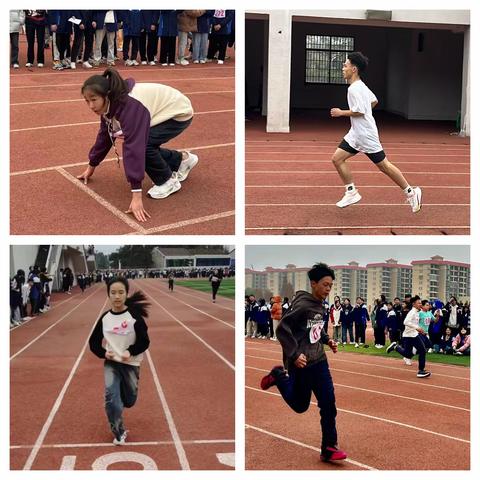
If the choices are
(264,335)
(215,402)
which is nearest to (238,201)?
(215,402)

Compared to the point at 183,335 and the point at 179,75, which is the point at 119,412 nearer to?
the point at 183,335

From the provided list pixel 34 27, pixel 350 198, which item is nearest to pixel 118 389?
pixel 350 198

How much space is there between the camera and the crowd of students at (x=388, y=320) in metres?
11.3

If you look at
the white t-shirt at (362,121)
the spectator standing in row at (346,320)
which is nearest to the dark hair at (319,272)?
the white t-shirt at (362,121)

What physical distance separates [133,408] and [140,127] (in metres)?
2.53

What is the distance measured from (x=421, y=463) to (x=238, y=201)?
9.41ft

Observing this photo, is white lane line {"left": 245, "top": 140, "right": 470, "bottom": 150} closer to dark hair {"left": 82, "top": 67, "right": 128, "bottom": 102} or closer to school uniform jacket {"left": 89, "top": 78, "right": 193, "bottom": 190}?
school uniform jacket {"left": 89, "top": 78, "right": 193, "bottom": 190}

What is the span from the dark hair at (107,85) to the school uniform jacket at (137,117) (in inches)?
3.0

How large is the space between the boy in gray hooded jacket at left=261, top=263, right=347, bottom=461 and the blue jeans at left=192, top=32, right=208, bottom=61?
7.50 m

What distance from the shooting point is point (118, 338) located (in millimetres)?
5730

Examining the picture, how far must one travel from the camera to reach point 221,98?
10.2 m

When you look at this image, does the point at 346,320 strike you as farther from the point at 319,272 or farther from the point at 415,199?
the point at 319,272

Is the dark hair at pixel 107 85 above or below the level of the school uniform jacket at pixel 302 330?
above

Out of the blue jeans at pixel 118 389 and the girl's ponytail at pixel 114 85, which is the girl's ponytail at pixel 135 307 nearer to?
the blue jeans at pixel 118 389
